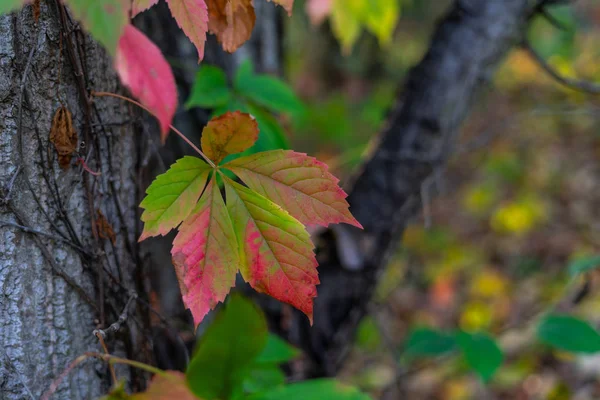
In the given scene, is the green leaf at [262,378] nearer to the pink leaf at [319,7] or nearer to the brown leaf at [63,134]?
the brown leaf at [63,134]

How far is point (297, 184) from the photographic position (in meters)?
0.72

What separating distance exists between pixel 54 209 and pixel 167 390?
0.34 metres

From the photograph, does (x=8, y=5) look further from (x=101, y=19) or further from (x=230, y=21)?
(x=230, y=21)

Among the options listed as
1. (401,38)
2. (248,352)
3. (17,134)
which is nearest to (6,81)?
A: (17,134)

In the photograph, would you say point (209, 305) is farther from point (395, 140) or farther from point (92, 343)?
point (395, 140)

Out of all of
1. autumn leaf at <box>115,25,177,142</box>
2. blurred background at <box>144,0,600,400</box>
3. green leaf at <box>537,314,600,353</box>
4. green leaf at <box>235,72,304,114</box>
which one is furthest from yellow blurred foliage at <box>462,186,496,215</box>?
autumn leaf at <box>115,25,177,142</box>

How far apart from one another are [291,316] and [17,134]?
1014 millimetres

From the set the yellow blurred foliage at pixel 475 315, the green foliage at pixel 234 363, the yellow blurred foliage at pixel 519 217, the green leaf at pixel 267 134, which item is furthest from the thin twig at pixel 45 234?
the yellow blurred foliage at pixel 519 217

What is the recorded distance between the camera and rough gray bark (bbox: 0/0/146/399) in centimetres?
69

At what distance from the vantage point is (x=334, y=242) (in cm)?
144

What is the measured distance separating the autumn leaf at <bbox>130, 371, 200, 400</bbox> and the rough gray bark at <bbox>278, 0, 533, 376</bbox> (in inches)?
33.6

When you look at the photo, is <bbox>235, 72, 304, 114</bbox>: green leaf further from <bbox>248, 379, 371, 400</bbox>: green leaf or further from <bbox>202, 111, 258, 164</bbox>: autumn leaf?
<bbox>248, 379, 371, 400</bbox>: green leaf

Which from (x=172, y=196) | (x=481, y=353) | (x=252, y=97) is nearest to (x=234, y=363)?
(x=172, y=196)

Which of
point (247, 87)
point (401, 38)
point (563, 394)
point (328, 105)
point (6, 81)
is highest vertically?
point (401, 38)
